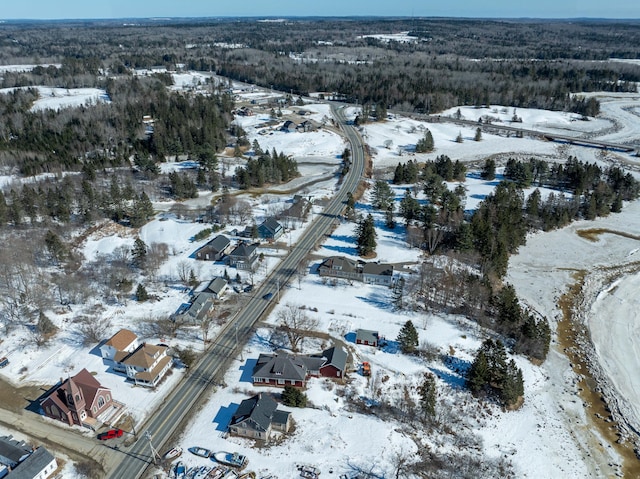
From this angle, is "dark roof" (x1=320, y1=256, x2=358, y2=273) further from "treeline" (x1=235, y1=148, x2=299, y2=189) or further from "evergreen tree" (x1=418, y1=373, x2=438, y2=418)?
"treeline" (x1=235, y1=148, x2=299, y2=189)

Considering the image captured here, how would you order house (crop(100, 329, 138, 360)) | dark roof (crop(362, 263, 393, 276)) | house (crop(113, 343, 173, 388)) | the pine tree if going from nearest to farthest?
house (crop(113, 343, 173, 388)), house (crop(100, 329, 138, 360)), the pine tree, dark roof (crop(362, 263, 393, 276))

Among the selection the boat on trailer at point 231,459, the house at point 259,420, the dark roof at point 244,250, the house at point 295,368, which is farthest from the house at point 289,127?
the boat on trailer at point 231,459

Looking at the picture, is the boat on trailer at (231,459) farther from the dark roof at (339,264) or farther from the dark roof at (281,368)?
the dark roof at (339,264)

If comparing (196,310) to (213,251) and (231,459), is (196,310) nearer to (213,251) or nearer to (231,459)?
(213,251)

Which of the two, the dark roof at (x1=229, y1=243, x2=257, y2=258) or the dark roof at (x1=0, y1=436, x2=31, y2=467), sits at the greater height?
the dark roof at (x1=229, y1=243, x2=257, y2=258)

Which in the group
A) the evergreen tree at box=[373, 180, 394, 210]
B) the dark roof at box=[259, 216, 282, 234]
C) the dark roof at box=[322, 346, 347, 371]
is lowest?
the dark roof at box=[322, 346, 347, 371]

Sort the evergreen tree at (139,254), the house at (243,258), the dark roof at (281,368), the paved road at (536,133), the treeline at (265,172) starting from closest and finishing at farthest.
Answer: the dark roof at (281,368) → the evergreen tree at (139,254) → the house at (243,258) → the treeline at (265,172) → the paved road at (536,133)

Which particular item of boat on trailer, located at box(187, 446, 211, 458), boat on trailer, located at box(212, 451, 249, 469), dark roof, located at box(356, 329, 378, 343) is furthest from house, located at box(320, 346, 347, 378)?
boat on trailer, located at box(187, 446, 211, 458)
